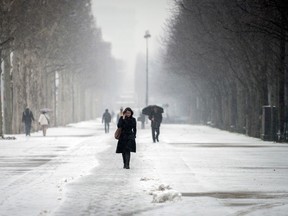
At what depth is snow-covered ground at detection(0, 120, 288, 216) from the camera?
12039 millimetres

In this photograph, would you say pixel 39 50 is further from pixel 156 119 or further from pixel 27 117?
pixel 156 119

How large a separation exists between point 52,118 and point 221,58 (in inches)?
721

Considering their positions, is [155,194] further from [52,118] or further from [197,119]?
[197,119]

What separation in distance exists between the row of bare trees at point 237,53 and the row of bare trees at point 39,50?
768 cm

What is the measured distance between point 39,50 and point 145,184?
3855cm

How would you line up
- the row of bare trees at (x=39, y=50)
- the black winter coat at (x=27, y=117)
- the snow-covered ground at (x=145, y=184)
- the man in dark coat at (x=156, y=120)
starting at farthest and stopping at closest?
the black winter coat at (x=27, y=117) < the row of bare trees at (x=39, y=50) < the man in dark coat at (x=156, y=120) < the snow-covered ground at (x=145, y=184)

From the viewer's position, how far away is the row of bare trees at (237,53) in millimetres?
37312

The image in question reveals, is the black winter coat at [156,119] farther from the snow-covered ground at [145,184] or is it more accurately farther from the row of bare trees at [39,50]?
the snow-covered ground at [145,184]

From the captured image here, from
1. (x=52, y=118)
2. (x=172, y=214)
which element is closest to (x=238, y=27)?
(x=52, y=118)

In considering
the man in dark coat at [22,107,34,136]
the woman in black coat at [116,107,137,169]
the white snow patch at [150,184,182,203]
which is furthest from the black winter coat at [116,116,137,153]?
the man in dark coat at [22,107,34,136]

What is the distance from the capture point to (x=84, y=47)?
7550cm

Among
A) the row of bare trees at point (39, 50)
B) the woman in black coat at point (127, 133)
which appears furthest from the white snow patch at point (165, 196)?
the row of bare trees at point (39, 50)

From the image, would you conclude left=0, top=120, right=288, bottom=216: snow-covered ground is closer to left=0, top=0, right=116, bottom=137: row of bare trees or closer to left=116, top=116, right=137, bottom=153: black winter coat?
left=116, top=116, right=137, bottom=153: black winter coat

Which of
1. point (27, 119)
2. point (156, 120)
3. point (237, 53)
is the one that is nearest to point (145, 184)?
point (156, 120)
